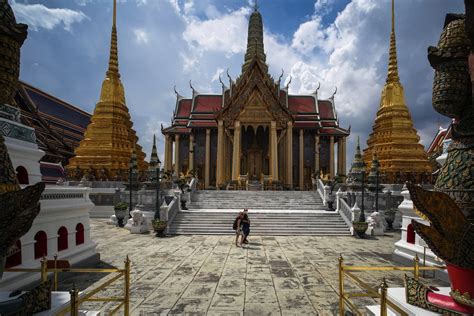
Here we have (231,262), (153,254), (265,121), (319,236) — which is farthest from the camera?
(265,121)

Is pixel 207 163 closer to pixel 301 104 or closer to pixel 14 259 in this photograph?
pixel 301 104

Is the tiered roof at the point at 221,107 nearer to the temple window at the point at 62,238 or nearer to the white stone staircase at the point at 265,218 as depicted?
the white stone staircase at the point at 265,218

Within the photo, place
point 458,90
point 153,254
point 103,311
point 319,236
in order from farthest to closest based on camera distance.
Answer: point 319,236 → point 153,254 → point 103,311 → point 458,90

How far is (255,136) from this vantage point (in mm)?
30484

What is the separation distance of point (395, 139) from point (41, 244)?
27.1 meters

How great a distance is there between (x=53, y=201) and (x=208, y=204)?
12.6 m

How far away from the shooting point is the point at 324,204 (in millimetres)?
19156

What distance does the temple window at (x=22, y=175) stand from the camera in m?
6.72

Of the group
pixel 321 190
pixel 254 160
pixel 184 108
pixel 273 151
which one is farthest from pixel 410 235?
pixel 184 108

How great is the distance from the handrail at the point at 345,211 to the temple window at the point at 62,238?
1216cm

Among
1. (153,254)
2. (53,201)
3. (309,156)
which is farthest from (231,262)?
(309,156)

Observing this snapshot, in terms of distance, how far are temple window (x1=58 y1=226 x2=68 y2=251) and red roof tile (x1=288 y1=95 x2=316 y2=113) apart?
96.2 feet

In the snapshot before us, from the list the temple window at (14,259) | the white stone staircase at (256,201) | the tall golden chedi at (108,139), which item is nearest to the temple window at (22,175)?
the temple window at (14,259)

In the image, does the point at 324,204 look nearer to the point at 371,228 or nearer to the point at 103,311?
the point at 371,228
